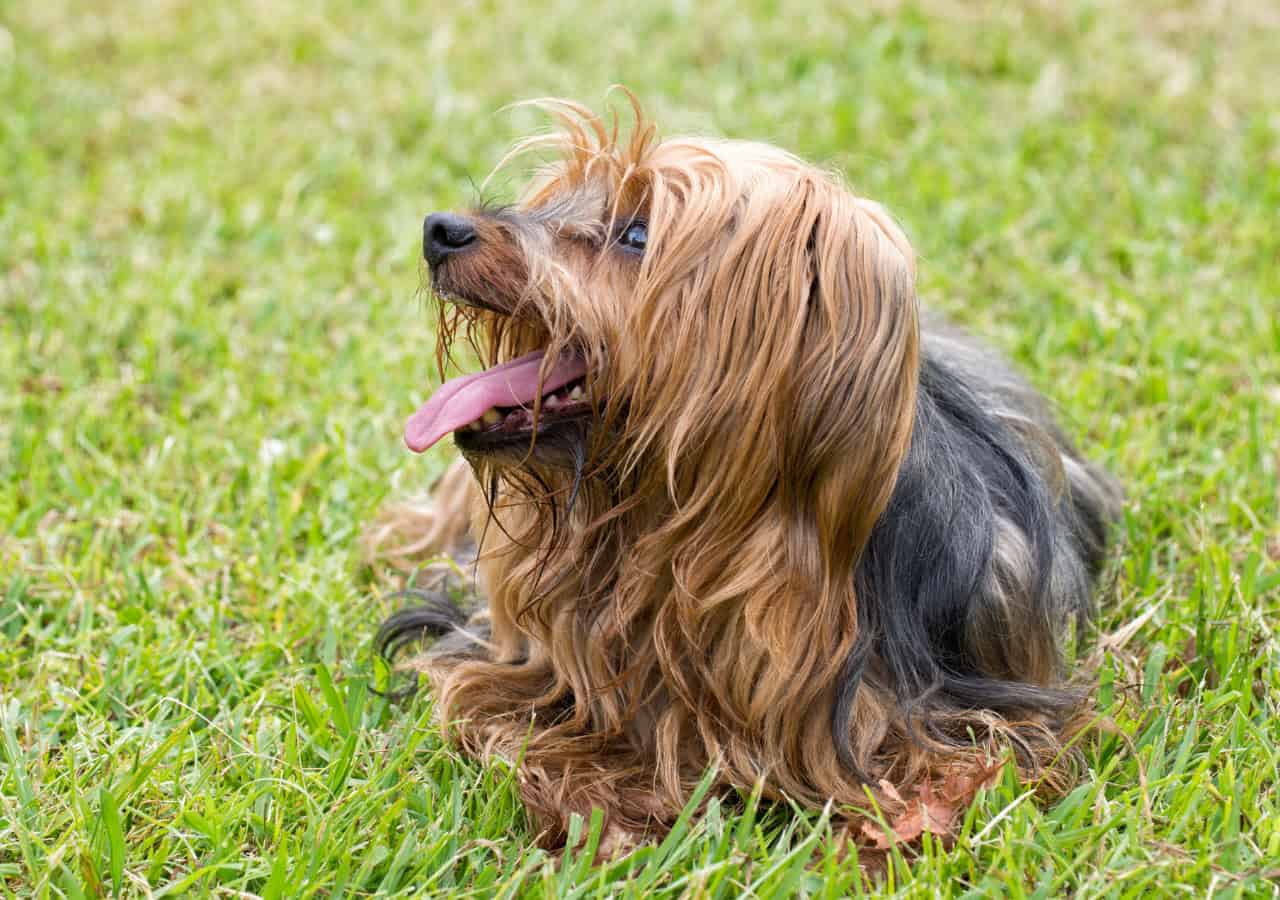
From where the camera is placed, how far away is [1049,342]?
527 cm

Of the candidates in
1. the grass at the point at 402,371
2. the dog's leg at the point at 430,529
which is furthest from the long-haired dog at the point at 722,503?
the dog's leg at the point at 430,529

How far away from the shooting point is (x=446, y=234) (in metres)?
2.89

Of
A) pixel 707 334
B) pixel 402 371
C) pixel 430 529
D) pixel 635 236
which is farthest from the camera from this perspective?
pixel 402 371

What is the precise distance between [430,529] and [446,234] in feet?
4.84

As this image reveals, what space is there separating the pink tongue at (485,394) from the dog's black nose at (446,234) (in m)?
0.27

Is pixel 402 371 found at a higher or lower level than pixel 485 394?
lower

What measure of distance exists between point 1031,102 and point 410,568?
409 centimetres

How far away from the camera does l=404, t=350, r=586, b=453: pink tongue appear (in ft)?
9.62

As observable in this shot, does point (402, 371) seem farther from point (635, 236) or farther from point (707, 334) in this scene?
point (707, 334)

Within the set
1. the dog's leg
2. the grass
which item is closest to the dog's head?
the grass

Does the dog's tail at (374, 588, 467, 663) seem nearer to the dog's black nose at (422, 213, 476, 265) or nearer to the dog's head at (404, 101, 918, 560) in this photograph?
the dog's head at (404, 101, 918, 560)

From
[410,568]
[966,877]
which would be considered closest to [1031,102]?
[410,568]

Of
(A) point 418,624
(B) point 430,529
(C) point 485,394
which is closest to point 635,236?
(C) point 485,394

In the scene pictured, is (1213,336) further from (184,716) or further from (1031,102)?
(184,716)
